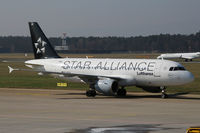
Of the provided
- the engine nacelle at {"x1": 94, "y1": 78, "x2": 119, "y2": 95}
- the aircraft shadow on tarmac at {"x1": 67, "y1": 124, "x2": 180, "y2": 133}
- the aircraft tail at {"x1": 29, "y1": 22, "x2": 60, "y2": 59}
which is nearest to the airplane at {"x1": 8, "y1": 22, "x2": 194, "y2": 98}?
the engine nacelle at {"x1": 94, "y1": 78, "x2": 119, "y2": 95}

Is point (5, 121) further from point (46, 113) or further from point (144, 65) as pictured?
point (144, 65)

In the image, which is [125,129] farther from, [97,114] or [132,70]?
[132,70]

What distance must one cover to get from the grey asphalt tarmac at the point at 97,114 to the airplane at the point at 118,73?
1.19 m

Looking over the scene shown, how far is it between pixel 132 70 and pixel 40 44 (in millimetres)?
11833

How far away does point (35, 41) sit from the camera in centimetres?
5362

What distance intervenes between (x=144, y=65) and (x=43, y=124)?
20086mm

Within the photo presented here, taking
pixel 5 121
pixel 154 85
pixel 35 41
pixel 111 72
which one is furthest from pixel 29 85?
pixel 5 121

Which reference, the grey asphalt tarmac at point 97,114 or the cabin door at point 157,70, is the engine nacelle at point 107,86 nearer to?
the grey asphalt tarmac at point 97,114

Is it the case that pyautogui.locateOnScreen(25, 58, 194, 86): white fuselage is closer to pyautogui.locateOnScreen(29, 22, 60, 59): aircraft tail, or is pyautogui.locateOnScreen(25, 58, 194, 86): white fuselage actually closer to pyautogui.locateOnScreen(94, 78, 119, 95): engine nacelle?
pyautogui.locateOnScreen(94, 78, 119, 95): engine nacelle

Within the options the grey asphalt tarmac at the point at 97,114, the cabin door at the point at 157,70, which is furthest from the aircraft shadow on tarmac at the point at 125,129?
the cabin door at the point at 157,70

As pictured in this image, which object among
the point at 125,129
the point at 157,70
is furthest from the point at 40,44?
the point at 125,129

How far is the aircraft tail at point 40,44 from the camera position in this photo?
53219 mm

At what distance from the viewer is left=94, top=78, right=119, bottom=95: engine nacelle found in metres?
44.6

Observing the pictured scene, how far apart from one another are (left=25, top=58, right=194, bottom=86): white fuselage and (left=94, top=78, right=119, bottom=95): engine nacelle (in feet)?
2.89
